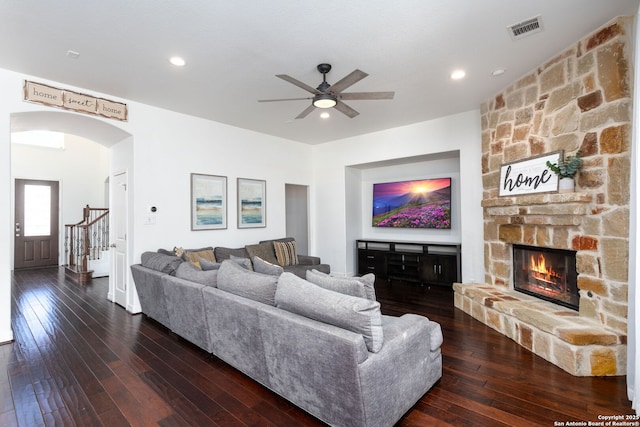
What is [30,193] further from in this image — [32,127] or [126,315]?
[126,315]

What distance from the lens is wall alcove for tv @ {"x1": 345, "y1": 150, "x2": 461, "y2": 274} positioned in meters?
5.75

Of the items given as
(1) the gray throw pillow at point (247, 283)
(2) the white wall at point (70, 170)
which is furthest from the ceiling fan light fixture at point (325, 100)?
(2) the white wall at point (70, 170)

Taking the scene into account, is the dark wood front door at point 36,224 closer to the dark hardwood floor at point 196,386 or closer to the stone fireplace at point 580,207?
the dark hardwood floor at point 196,386

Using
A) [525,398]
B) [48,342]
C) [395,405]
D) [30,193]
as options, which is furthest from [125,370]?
[30,193]

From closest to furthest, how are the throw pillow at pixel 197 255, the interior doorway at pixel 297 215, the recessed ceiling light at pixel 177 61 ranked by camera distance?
the recessed ceiling light at pixel 177 61 < the throw pillow at pixel 197 255 < the interior doorway at pixel 297 215

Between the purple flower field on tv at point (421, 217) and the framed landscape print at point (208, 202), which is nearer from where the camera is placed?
the framed landscape print at point (208, 202)

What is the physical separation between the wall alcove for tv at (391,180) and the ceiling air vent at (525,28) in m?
2.49

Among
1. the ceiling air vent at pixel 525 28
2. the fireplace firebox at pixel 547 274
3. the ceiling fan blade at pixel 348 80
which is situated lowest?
the fireplace firebox at pixel 547 274

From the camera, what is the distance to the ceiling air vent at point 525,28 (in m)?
2.62

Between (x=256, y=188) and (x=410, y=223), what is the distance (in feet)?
10.1

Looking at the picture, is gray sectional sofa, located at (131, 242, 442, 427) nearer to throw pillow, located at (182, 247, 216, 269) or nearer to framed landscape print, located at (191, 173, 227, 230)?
throw pillow, located at (182, 247, 216, 269)

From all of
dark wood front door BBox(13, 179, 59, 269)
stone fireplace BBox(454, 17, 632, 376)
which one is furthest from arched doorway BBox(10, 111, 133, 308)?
stone fireplace BBox(454, 17, 632, 376)

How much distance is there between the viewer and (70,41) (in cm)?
285

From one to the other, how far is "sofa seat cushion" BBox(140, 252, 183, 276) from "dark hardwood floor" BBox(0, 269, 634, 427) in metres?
0.73
